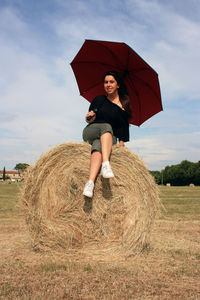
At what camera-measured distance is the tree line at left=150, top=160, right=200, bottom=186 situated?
246 ft

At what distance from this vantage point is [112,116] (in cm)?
518

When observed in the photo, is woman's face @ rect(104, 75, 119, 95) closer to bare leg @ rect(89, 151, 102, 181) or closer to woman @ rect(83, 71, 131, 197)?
woman @ rect(83, 71, 131, 197)

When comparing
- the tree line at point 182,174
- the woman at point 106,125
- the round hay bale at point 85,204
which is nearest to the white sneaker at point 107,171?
the woman at point 106,125

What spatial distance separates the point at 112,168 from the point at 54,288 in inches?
88.7

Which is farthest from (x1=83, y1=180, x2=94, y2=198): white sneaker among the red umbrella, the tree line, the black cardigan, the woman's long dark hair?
the tree line

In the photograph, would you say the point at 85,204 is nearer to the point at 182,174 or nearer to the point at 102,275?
the point at 102,275

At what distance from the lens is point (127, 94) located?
5.55 meters

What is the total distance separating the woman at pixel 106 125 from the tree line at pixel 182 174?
226 feet

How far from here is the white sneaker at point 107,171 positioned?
4598 millimetres

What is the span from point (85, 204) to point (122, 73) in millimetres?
2383

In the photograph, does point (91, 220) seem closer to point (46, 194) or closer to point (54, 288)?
point (46, 194)

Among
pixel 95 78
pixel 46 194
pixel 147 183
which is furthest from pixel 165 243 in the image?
pixel 95 78

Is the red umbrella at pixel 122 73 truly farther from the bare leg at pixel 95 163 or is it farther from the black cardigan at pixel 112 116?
the bare leg at pixel 95 163

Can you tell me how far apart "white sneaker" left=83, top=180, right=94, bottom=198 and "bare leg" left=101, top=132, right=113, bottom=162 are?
1.29 feet
